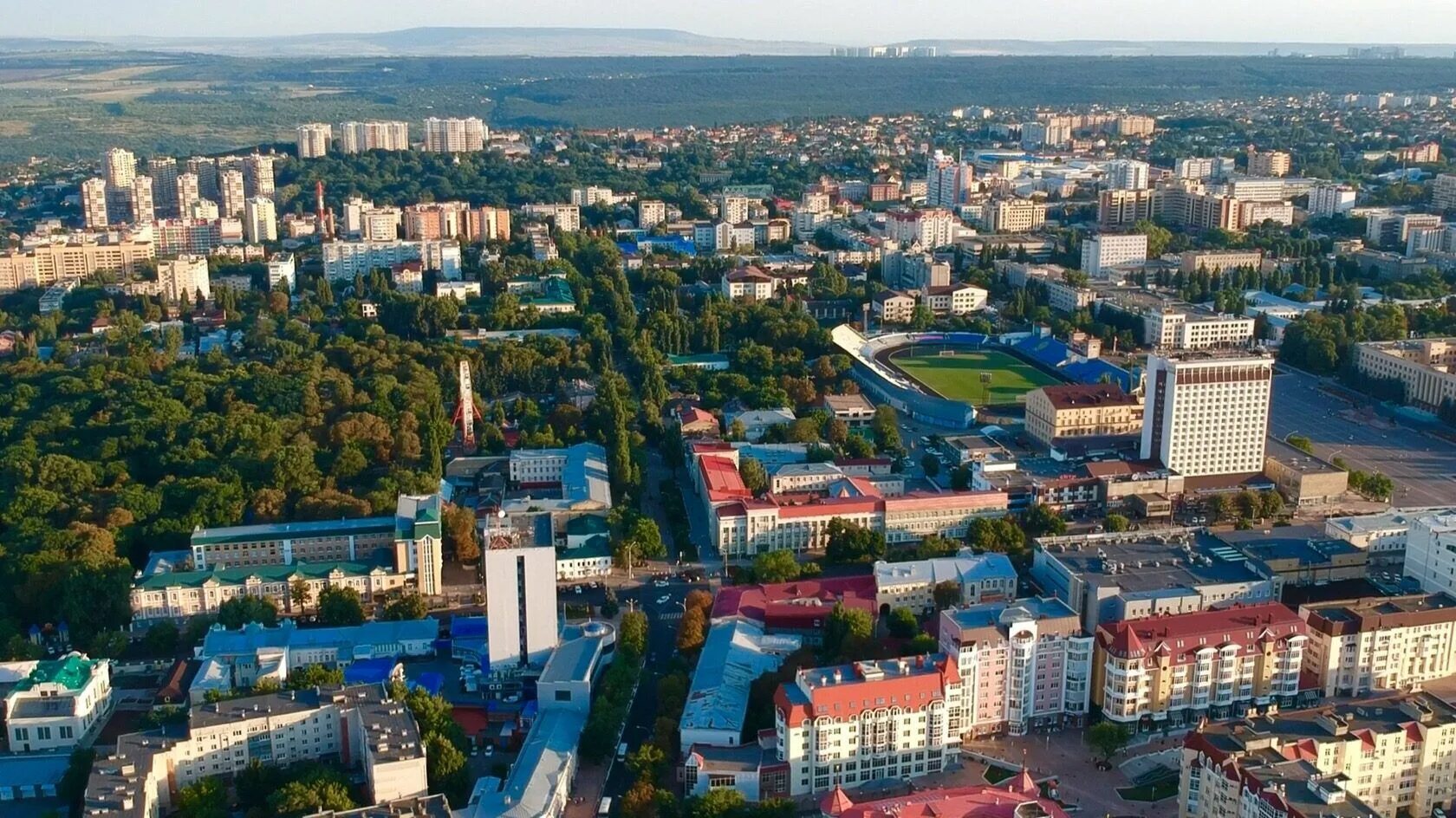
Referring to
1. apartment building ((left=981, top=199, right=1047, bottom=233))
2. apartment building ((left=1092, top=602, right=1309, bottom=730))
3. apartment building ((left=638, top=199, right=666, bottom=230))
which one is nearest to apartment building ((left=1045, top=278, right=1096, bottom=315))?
apartment building ((left=981, top=199, right=1047, bottom=233))

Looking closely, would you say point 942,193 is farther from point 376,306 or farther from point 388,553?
point 388,553

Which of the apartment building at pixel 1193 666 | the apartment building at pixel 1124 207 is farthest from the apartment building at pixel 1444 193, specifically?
the apartment building at pixel 1193 666

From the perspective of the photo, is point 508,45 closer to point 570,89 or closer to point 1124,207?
point 570,89

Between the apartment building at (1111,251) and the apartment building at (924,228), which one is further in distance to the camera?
the apartment building at (924,228)

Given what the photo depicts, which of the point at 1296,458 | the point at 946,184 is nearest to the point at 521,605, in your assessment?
the point at 1296,458

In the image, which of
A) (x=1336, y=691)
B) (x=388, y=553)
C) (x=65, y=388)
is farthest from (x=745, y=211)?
(x=1336, y=691)

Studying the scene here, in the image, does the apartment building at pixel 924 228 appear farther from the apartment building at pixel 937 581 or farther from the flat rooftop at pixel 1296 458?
the apartment building at pixel 937 581

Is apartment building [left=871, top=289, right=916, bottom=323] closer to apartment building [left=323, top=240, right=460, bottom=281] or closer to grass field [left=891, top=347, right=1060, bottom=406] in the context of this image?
grass field [left=891, top=347, right=1060, bottom=406]
